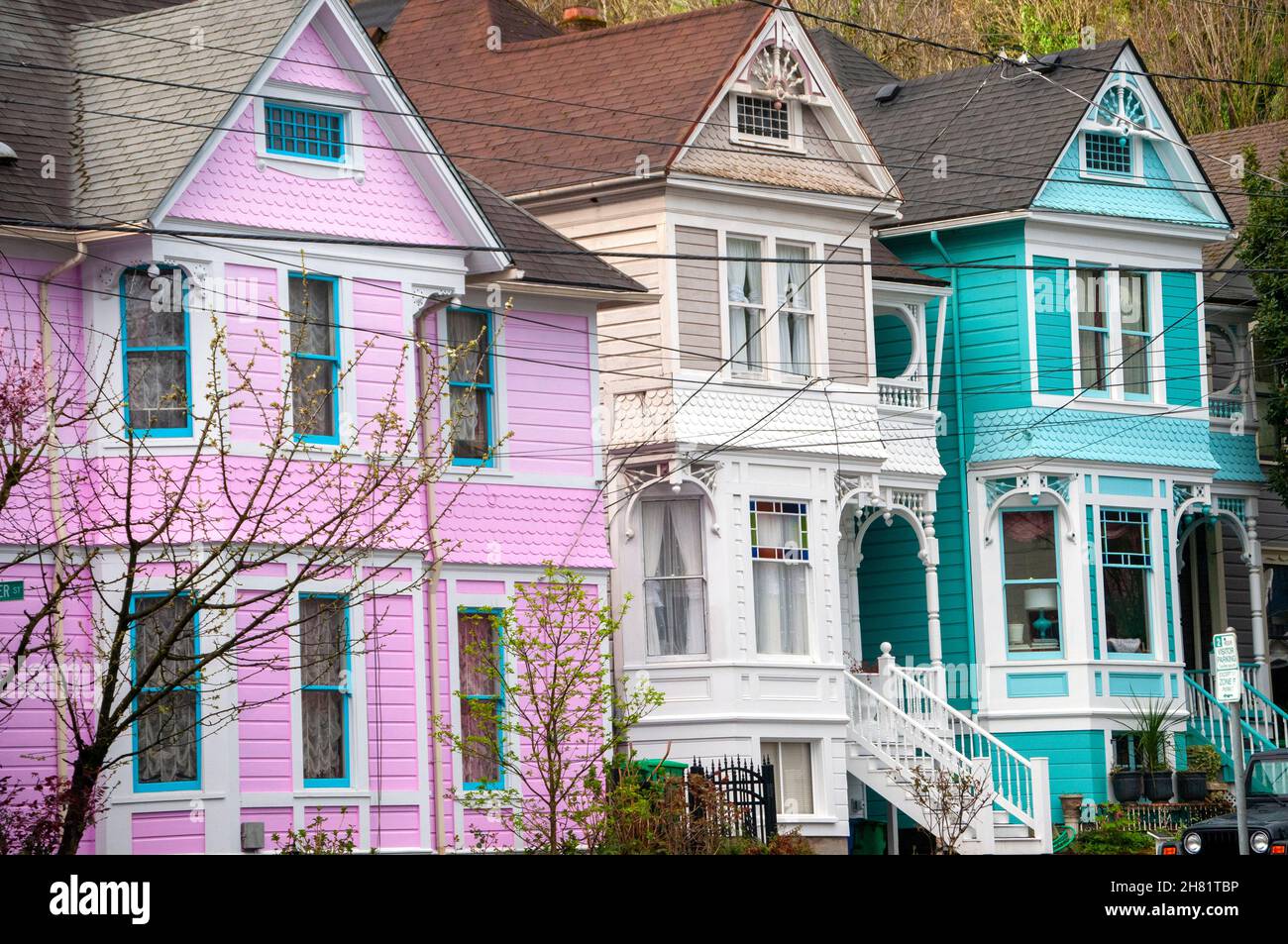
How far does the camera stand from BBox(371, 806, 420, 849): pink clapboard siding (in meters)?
27.1

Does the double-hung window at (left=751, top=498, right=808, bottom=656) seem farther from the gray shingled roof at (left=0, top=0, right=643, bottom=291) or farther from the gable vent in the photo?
the gray shingled roof at (left=0, top=0, right=643, bottom=291)

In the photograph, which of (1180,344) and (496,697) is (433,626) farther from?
(1180,344)

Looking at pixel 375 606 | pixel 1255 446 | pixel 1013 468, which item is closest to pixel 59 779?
pixel 375 606

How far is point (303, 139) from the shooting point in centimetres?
2781

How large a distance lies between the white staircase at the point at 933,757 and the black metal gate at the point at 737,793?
2103mm

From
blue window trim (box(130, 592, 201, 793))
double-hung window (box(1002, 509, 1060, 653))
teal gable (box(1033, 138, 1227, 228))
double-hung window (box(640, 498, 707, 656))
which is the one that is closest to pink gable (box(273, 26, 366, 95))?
blue window trim (box(130, 592, 201, 793))

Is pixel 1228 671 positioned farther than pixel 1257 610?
No

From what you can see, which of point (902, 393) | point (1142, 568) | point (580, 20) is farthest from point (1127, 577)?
point (580, 20)

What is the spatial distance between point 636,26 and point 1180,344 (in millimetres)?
10532

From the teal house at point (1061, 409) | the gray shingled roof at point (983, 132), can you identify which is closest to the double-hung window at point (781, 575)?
the teal house at point (1061, 409)

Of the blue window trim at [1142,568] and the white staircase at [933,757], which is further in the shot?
the blue window trim at [1142,568]

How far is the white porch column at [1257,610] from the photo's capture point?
40188 mm

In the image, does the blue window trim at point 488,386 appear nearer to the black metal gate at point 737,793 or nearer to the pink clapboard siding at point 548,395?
the pink clapboard siding at point 548,395

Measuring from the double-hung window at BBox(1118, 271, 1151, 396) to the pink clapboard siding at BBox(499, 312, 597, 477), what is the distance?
1085 centimetres
